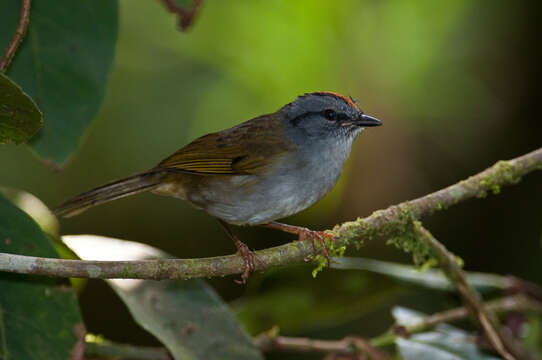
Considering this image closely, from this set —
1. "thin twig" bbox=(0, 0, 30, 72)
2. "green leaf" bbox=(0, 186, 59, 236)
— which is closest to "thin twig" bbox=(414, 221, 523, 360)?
"thin twig" bbox=(0, 0, 30, 72)

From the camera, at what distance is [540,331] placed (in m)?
3.41

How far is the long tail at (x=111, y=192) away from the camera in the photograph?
330cm

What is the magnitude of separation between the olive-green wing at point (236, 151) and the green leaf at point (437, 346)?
42.7 inches

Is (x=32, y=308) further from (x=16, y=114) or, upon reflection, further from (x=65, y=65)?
(x=65, y=65)

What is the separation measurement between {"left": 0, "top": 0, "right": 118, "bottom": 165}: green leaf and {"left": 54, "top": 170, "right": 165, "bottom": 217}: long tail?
783 mm

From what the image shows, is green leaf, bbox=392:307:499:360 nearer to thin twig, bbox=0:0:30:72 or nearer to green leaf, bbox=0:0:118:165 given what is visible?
green leaf, bbox=0:0:118:165

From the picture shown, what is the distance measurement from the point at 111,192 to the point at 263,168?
84cm

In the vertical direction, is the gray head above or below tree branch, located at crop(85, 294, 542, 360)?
above

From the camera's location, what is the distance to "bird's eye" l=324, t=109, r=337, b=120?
3.54 meters

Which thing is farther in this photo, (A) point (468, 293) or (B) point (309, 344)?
(B) point (309, 344)

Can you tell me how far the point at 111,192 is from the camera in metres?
3.42

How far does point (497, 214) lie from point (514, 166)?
3806mm

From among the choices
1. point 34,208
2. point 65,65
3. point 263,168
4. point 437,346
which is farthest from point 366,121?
point 34,208

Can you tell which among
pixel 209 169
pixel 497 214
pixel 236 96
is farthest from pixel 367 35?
pixel 209 169
